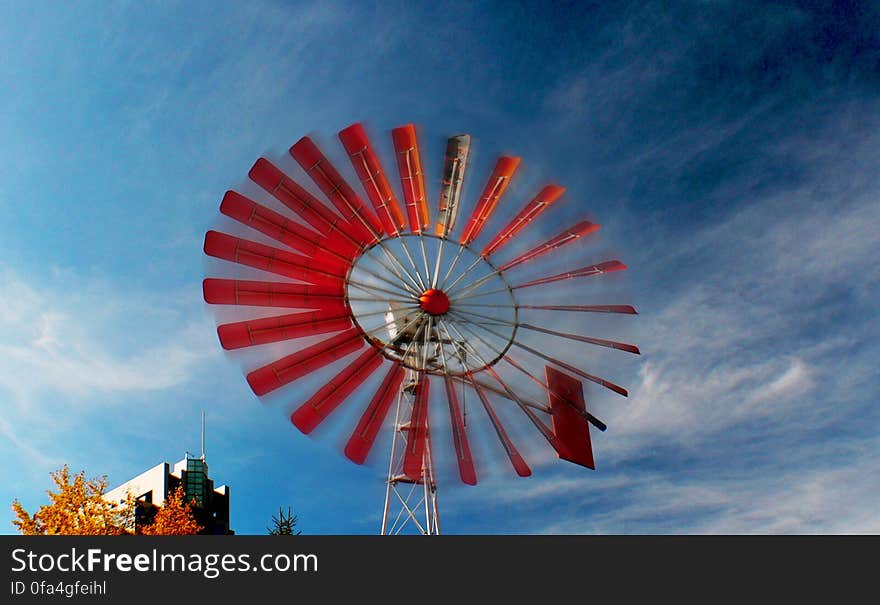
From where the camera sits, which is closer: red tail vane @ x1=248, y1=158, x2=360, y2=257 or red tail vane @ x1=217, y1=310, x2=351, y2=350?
red tail vane @ x1=217, y1=310, x2=351, y2=350

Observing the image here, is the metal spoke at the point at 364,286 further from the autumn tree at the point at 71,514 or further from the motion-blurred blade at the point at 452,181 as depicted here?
the autumn tree at the point at 71,514

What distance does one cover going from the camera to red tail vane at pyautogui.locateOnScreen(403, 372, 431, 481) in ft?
53.8

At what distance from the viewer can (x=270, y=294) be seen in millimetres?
16062

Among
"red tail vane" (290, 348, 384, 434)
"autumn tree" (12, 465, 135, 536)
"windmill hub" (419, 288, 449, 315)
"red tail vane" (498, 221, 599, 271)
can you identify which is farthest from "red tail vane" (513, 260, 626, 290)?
"autumn tree" (12, 465, 135, 536)

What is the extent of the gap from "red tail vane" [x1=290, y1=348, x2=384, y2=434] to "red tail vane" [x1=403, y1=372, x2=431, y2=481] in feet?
4.16

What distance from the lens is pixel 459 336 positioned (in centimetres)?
1812

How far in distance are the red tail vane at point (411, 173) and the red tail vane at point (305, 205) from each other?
59.9 inches

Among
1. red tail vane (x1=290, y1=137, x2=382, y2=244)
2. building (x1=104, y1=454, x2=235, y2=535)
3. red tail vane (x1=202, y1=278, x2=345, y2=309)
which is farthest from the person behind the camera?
building (x1=104, y1=454, x2=235, y2=535)

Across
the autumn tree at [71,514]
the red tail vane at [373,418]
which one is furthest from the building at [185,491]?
the red tail vane at [373,418]

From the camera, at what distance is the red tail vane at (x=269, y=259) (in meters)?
15.7

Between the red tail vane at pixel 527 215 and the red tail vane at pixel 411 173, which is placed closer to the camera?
the red tail vane at pixel 411 173

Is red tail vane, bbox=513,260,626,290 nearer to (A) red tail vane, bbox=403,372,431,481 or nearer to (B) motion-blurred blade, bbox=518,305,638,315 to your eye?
(B) motion-blurred blade, bbox=518,305,638,315
